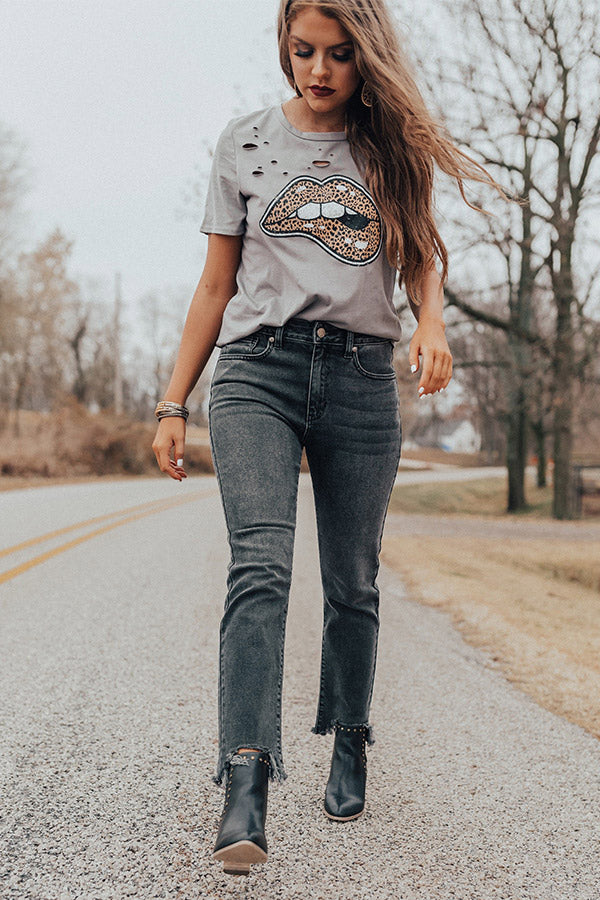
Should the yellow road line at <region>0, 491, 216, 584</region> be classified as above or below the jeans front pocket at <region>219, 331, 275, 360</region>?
below

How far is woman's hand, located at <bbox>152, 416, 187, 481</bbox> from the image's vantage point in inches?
86.4

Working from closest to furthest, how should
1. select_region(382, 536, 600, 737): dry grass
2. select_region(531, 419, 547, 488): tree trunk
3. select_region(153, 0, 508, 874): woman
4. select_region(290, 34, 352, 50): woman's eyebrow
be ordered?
select_region(153, 0, 508, 874): woman → select_region(290, 34, 352, 50): woman's eyebrow → select_region(382, 536, 600, 737): dry grass → select_region(531, 419, 547, 488): tree trunk

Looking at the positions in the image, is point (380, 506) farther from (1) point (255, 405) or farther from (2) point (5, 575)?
(2) point (5, 575)

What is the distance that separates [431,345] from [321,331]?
29cm

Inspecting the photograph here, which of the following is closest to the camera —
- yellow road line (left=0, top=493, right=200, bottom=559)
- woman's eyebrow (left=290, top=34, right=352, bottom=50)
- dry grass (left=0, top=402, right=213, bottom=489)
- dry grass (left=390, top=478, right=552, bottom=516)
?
woman's eyebrow (left=290, top=34, right=352, bottom=50)

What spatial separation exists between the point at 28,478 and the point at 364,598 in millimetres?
21250

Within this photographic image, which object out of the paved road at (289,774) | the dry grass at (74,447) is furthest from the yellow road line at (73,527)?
the dry grass at (74,447)

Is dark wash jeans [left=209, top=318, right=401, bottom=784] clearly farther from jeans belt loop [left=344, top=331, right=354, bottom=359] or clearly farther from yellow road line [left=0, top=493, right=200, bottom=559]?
yellow road line [left=0, top=493, right=200, bottom=559]

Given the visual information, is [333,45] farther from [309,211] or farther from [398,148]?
[309,211]

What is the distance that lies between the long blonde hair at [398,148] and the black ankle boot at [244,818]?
1.31 metres

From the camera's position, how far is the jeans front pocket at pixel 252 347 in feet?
6.79

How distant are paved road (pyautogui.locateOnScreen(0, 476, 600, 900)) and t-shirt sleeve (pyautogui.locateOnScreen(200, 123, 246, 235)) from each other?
1553mm

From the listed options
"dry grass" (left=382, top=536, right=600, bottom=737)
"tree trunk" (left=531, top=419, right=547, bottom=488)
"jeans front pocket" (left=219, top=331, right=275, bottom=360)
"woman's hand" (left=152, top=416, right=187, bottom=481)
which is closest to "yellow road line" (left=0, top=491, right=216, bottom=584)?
"dry grass" (left=382, top=536, right=600, bottom=737)

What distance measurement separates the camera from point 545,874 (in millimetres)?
1967
